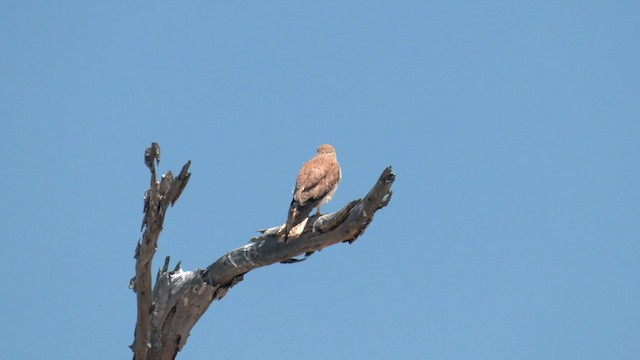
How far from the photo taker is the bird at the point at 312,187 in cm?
773

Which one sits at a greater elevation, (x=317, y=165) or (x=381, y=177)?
(x=317, y=165)

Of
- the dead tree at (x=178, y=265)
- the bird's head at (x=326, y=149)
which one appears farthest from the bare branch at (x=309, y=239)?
the bird's head at (x=326, y=149)

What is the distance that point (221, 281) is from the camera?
823 centimetres

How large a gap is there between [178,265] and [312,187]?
5.17 feet

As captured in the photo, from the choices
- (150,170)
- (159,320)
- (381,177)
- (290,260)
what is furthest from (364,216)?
(159,320)

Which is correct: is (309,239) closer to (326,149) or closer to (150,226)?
(150,226)

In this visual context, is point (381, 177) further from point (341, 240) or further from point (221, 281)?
point (221, 281)

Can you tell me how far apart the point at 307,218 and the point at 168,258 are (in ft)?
5.01

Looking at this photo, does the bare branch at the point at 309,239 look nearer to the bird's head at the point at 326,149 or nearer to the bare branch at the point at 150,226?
the bare branch at the point at 150,226

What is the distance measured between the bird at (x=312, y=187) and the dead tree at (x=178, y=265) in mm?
138

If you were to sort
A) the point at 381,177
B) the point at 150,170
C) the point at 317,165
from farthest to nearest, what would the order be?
the point at 317,165 → the point at 150,170 → the point at 381,177

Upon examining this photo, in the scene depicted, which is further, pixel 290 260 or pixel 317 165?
pixel 317 165

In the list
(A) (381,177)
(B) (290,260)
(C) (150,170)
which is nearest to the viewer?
(A) (381,177)

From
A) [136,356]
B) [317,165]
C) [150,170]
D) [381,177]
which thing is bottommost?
[136,356]
